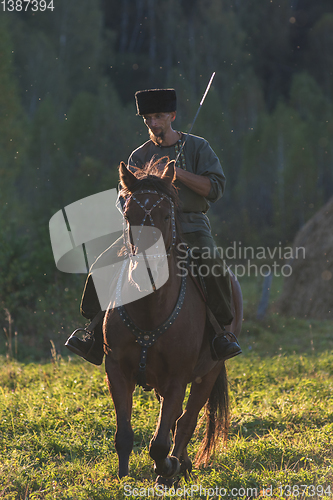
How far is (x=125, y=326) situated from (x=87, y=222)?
1256 cm

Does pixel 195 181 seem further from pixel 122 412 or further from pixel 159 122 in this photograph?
pixel 122 412

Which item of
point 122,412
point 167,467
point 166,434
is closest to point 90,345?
point 122,412

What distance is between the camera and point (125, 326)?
4109 millimetres

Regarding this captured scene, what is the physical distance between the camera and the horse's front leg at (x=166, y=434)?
12.9 ft

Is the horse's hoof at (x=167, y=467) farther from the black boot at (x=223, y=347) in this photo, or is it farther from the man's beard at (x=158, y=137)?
the man's beard at (x=158, y=137)

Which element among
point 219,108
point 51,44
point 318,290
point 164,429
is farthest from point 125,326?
point 51,44

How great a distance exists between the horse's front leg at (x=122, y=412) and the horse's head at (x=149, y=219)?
0.93m

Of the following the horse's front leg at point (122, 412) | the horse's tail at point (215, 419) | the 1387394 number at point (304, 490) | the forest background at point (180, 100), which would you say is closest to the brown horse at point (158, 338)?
the horse's front leg at point (122, 412)

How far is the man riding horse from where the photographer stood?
459 cm

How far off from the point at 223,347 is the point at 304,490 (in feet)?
4.16

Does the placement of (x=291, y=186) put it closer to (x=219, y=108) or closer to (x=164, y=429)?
(x=219, y=108)

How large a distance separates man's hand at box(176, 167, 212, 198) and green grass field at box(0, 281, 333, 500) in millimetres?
2486

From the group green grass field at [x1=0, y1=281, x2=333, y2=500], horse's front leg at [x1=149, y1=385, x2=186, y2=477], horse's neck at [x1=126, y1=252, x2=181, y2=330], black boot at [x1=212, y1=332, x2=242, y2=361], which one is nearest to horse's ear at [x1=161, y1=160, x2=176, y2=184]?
horse's neck at [x1=126, y1=252, x2=181, y2=330]

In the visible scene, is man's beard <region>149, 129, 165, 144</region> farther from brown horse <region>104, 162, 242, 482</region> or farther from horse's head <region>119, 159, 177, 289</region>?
horse's head <region>119, 159, 177, 289</region>
